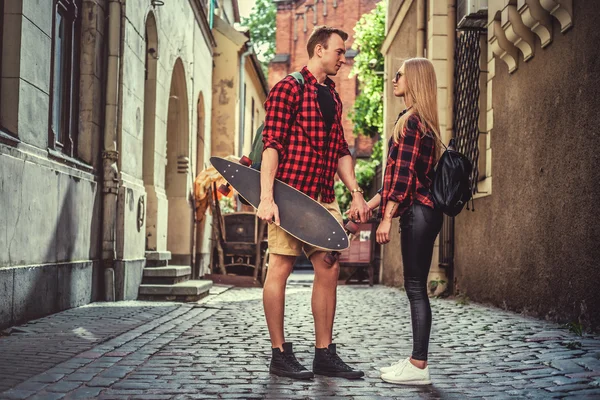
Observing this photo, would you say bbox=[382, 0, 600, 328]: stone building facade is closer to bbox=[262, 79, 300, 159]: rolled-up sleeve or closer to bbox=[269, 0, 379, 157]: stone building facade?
bbox=[262, 79, 300, 159]: rolled-up sleeve

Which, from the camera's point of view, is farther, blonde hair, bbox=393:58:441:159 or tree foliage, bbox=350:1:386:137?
tree foliage, bbox=350:1:386:137

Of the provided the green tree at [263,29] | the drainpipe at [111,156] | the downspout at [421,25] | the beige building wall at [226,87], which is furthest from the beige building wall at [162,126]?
the green tree at [263,29]

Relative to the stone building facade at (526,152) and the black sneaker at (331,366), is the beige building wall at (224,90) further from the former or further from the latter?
the black sneaker at (331,366)

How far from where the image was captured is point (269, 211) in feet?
15.7

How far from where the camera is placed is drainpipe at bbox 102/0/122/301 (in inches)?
393

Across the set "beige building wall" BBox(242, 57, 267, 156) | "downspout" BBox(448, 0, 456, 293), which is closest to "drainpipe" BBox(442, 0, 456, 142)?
"downspout" BBox(448, 0, 456, 293)

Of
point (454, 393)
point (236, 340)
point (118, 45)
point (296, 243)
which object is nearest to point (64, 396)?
point (296, 243)

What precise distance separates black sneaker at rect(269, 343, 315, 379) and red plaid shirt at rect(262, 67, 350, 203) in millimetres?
920

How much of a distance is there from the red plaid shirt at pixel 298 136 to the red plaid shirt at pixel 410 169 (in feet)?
1.49

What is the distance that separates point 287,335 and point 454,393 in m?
2.84

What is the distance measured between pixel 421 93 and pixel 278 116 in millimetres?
827

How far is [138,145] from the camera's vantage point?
11.4 m

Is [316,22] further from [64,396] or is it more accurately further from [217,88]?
[64,396]

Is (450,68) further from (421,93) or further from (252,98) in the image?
(252,98)
